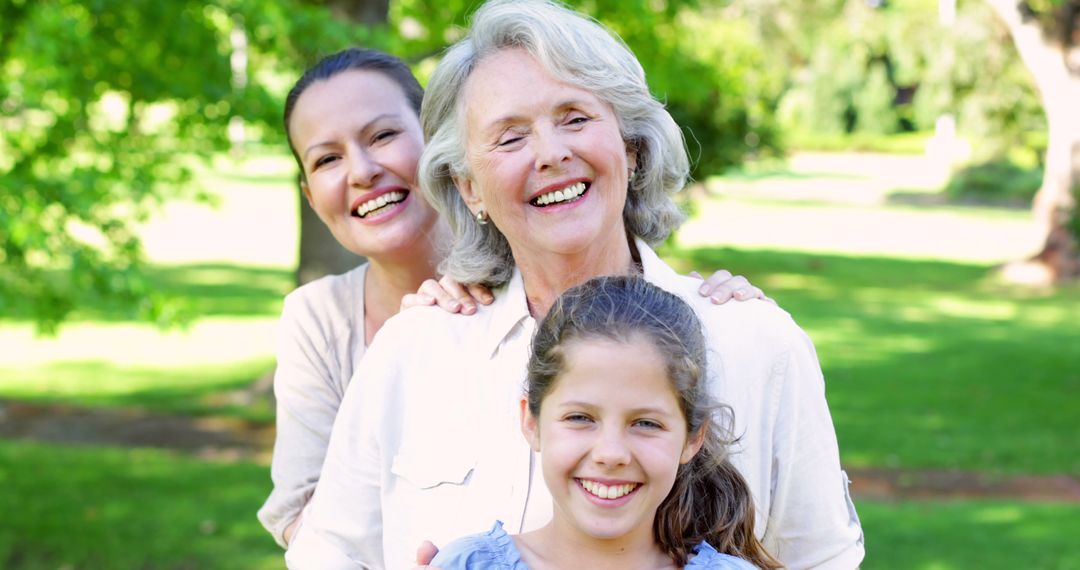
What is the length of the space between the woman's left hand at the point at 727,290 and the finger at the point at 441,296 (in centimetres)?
51

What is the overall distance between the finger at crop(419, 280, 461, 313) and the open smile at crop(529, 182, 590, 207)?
33 cm

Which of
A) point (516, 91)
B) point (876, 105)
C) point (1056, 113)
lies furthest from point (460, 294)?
point (876, 105)

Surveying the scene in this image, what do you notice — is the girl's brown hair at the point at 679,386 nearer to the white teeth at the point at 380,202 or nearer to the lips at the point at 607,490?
the lips at the point at 607,490

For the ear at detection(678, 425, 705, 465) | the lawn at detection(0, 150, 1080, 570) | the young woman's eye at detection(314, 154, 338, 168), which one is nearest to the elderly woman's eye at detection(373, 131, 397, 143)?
the young woman's eye at detection(314, 154, 338, 168)

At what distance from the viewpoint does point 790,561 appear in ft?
8.72

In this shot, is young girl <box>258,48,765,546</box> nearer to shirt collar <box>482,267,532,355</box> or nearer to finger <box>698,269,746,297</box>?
shirt collar <box>482,267,532,355</box>

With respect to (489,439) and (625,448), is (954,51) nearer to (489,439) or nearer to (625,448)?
(489,439)

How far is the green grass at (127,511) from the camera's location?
26.4ft

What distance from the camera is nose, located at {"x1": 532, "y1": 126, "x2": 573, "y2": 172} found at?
260cm

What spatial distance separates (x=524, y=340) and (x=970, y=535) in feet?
21.1

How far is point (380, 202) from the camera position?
11.2ft

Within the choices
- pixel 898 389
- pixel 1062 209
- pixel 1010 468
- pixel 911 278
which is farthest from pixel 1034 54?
pixel 1010 468

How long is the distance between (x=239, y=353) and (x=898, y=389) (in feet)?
24.7

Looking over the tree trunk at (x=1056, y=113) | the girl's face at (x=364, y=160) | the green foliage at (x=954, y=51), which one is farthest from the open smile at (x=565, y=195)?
the green foliage at (x=954, y=51)
